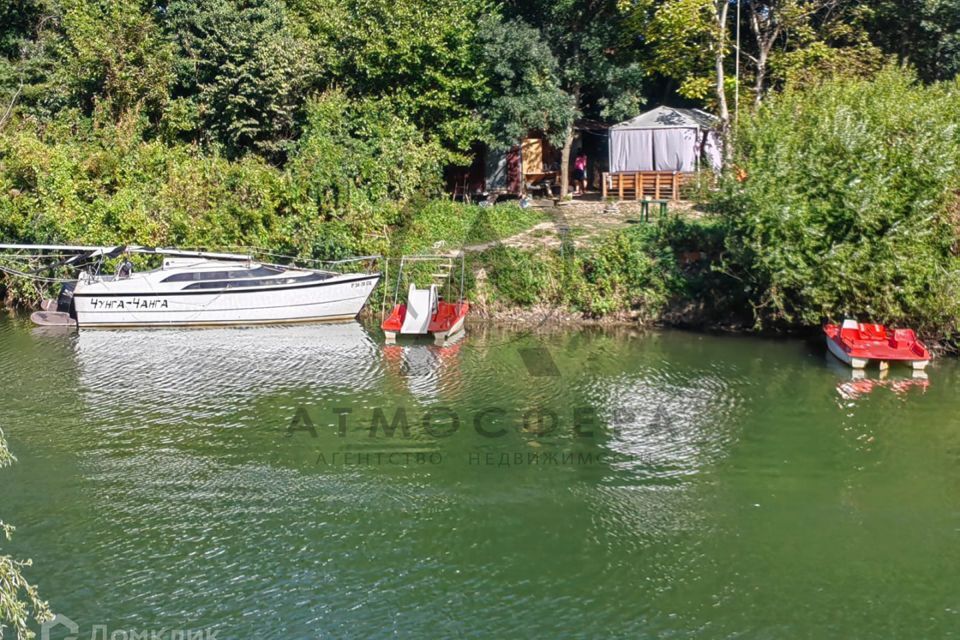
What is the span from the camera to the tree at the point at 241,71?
36.2 metres

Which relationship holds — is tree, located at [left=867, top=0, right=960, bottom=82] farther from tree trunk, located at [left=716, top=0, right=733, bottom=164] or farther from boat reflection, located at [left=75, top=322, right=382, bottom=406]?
boat reflection, located at [left=75, top=322, right=382, bottom=406]

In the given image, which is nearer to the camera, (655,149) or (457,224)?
(457,224)

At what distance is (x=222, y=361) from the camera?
81.3 ft

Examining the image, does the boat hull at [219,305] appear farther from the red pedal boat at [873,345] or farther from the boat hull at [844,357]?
the red pedal boat at [873,345]

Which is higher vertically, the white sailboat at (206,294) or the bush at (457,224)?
the bush at (457,224)

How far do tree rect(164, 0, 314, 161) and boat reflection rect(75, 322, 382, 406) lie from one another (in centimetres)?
1054

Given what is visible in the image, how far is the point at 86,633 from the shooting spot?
40.7ft

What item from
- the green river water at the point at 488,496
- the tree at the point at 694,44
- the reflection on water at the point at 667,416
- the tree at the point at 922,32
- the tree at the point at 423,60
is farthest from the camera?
the tree at the point at 423,60

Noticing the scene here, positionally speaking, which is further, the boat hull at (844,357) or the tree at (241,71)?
the tree at (241,71)

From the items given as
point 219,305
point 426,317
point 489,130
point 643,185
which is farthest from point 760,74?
point 219,305

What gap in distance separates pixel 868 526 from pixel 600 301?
47.6 feet

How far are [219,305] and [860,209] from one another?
1850cm

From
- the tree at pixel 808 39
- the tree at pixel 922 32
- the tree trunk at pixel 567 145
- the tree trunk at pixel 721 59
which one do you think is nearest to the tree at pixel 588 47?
the tree trunk at pixel 567 145

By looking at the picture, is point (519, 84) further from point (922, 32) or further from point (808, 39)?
point (922, 32)
